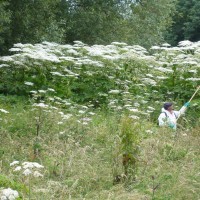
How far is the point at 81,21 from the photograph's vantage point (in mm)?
20156

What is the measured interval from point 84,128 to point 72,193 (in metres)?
2.76

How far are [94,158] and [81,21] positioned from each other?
1375cm

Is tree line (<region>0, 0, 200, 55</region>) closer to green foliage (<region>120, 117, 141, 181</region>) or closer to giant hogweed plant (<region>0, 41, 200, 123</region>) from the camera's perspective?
giant hogweed plant (<region>0, 41, 200, 123</region>)

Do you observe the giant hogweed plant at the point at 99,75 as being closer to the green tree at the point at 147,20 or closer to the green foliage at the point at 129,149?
the green foliage at the point at 129,149

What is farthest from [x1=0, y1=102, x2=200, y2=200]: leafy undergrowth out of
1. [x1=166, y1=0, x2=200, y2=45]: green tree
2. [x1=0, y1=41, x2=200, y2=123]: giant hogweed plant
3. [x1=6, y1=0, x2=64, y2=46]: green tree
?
[x1=166, y1=0, x2=200, y2=45]: green tree

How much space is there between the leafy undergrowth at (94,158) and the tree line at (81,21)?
Result: 689 cm

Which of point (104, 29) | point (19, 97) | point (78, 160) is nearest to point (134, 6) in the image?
point (104, 29)

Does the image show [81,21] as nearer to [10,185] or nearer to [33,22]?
[33,22]

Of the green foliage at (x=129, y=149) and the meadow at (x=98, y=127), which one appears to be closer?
the meadow at (x=98, y=127)

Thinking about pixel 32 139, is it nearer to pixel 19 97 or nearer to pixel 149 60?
pixel 19 97

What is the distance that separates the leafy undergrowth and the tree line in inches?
271

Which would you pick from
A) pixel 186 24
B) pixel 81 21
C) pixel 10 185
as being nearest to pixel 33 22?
pixel 81 21

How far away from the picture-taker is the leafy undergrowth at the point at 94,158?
→ 18.7 ft

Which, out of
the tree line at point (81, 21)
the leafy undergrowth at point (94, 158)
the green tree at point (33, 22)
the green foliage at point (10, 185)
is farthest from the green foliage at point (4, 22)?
the green foliage at point (10, 185)
